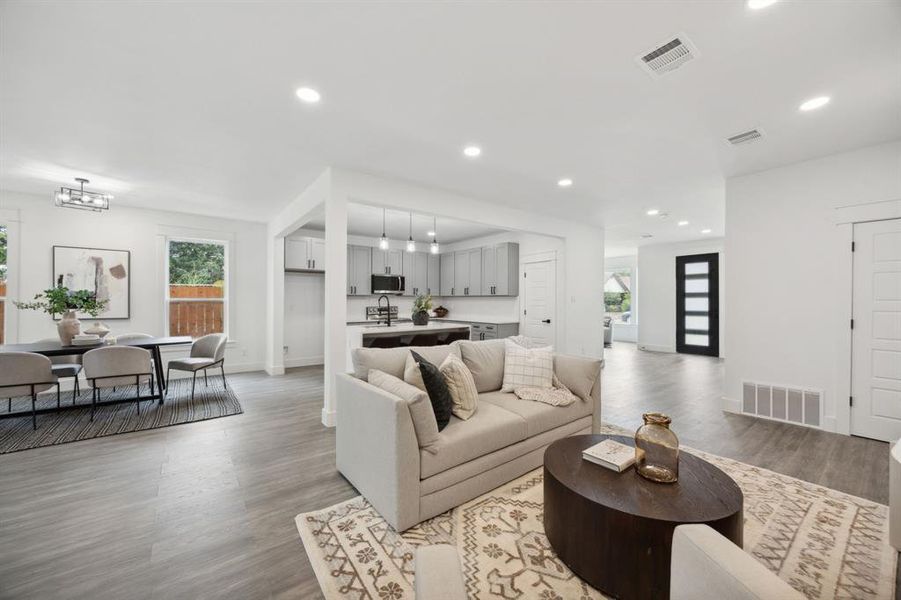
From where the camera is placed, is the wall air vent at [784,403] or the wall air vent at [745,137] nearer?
the wall air vent at [745,137]

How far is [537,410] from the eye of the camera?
2.65 metres

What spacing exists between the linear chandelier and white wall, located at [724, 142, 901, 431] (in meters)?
7.47

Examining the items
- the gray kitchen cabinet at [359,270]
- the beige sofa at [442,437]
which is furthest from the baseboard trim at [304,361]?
the beige sofa at [442,437]

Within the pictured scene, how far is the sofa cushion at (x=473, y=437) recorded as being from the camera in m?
2.03

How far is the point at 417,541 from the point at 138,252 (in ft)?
20.5

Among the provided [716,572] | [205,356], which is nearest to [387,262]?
[205,356]

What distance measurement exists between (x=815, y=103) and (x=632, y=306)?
8770 millimetres

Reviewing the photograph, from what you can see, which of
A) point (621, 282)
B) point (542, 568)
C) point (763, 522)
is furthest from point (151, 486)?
point (621, 282)

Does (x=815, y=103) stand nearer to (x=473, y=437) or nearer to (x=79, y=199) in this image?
(x=473, y=437)

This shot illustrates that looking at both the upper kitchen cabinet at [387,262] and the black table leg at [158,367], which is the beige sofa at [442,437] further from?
the upper kitchen cabinet at [387,262]

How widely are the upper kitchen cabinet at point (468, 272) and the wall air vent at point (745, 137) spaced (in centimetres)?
498

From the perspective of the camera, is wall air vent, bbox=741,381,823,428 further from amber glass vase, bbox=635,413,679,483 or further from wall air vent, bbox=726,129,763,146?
amber glass vase, bbox=635,413,679,483

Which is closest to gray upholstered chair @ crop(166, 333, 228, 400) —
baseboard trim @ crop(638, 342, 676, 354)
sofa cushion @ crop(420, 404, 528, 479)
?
sofa cushion @ crop(420, 404, 528, 479)

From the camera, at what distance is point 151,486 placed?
96.8 inches
